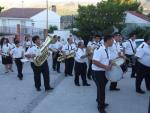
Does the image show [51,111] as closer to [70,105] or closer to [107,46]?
[70,105]

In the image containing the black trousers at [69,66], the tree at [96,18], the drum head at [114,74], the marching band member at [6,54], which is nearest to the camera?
the drum head at [114,74]

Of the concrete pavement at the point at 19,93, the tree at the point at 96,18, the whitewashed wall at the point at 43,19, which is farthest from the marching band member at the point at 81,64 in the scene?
the whitewashed wall at the point at 43,19

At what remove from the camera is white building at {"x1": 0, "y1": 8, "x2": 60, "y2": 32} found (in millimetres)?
67000

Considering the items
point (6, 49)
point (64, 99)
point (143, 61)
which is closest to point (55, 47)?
point (6, 49)

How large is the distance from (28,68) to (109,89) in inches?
325

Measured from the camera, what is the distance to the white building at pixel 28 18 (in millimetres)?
67000

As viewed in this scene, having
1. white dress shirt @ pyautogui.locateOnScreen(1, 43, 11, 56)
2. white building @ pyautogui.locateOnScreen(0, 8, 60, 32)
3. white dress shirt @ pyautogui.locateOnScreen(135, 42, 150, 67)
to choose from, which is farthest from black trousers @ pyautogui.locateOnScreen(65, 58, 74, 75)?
white building @ pyautogui.locateOnScreen(0, 8, 60, 32)

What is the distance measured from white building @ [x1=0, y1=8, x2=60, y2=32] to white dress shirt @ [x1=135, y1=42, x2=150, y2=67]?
180ft

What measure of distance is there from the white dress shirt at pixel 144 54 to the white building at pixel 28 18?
2165 inches

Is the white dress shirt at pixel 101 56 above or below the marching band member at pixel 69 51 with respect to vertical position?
above

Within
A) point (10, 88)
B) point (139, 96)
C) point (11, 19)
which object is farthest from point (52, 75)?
point (11, 19)

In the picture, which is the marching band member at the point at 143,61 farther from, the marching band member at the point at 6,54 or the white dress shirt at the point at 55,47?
the marching band member at the point at 6,54

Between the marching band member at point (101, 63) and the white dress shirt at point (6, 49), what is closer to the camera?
the marching band member at point (101, 63)

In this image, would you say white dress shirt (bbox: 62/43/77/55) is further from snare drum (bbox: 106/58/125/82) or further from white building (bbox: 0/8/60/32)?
white building (bbox: 0/8/60/32)
